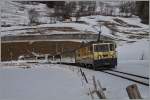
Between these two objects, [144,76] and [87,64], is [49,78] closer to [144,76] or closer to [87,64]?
[87,64]

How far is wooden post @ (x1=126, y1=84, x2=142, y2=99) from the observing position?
6.01 metres

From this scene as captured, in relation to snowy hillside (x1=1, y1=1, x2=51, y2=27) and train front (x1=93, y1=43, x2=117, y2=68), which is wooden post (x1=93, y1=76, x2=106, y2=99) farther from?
snowy hillside (x1=1, y1=1, x2=51, y2=27)

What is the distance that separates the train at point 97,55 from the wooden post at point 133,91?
0.64 meters

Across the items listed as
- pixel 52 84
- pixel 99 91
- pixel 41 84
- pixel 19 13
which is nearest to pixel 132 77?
pixel 99 91

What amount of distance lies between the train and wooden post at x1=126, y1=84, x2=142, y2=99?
0.64 m

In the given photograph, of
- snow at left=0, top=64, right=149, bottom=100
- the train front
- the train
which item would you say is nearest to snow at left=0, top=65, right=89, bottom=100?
snow at left=0, top=64, right=149, bottom=100

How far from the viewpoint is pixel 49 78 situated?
6.76 metres

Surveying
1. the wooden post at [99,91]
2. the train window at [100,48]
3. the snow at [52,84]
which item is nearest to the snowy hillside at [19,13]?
the snow at [52,84]

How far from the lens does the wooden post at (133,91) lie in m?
6.01

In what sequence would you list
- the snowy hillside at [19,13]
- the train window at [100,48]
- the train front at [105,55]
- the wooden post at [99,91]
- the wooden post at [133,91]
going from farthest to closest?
the train window at [100,48] → the train front at [105,55] → the snowy hillside at [19,13] → the wooden post at [99,91] → the wooden post at [133,91]

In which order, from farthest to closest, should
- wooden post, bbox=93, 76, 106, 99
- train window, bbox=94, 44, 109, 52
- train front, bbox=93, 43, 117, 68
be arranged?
train window, bbox=94, 44, 109, 52, train front, bbox=93, 43, 117, 68, wooden post, bbox=93, 76, 106, 99

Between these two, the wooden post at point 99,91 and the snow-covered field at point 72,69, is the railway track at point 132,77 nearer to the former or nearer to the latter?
the snow-covered field at point 72,69

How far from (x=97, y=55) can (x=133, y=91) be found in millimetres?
1110

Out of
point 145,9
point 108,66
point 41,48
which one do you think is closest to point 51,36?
point 41,48
